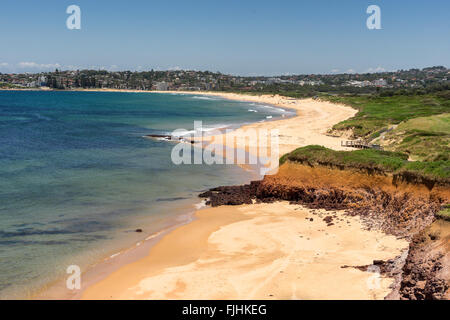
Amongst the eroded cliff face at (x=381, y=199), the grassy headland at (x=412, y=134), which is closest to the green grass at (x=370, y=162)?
the eroded cliff face at (x=381, y=199)

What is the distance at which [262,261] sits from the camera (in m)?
13.5

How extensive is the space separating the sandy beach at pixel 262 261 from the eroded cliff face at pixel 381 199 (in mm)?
785

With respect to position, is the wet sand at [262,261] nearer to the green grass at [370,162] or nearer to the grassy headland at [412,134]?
the green grass at [370,162]

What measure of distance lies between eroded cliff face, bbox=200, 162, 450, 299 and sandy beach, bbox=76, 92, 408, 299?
785 mm

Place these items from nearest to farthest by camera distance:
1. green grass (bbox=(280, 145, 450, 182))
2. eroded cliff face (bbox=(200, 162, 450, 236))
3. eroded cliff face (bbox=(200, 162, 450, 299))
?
eroded cliff face (bbox=(200, 162, 450, 299))
eroded cliff face (bbox=(200, 162, 450, 236))
green grass (bbox=(280, 145, 450, 182))

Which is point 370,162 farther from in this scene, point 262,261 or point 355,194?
point 262,261

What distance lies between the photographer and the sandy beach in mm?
11203

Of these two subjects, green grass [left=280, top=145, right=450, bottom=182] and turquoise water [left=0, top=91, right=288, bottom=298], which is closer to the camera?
turquoise water [left=0, top=91, right=288, bottom=298]

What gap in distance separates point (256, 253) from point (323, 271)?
9.34 feet

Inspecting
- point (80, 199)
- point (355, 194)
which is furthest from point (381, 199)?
point (80, 199)

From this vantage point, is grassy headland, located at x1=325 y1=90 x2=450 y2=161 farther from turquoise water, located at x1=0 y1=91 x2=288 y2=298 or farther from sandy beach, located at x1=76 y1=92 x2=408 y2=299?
turquoise water, located at x1=0 y1=91 x2=288 y2=298

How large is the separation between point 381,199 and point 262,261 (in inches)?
259

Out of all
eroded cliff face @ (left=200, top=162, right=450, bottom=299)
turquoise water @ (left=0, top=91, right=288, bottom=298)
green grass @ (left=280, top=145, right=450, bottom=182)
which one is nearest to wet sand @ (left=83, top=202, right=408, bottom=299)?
eroded cliff face @ (left=200, top=162, right=450, bottom=299)

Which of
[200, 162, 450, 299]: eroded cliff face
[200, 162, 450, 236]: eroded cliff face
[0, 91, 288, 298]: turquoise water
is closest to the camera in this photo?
[200, 162, 450, 299]: eroded cliff face
